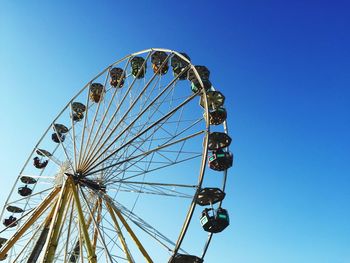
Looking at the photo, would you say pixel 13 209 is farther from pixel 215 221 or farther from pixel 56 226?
pixel 215 221

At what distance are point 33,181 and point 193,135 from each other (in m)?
12.5

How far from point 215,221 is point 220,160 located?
2.88 m

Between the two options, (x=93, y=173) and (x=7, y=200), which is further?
(x=7, y=200)

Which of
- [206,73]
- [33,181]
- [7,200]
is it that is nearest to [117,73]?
[206,73]

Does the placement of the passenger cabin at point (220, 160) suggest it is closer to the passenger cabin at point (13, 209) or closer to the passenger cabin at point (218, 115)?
the passenger cabin at point (218, 115)

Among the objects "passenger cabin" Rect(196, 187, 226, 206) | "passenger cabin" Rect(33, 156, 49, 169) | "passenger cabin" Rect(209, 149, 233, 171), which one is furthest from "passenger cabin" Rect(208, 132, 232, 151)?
"passenger cabin" Rect(33, 156, 49, 169)

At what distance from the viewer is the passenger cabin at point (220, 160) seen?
14906mm

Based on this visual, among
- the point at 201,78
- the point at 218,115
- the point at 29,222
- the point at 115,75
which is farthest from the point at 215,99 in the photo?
the point at 29,222

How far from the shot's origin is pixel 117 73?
1916 cm

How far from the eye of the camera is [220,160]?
1489 cm

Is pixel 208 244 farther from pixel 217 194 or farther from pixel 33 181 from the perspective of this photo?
pixel 33 181

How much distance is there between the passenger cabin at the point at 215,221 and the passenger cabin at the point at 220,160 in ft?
7.33

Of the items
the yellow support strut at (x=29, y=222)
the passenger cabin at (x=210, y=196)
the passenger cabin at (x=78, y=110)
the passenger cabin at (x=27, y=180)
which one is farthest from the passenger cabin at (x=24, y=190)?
the passenger cabin at (x=210, y=196)

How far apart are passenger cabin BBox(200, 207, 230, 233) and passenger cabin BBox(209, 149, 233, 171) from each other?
7.33 ft
